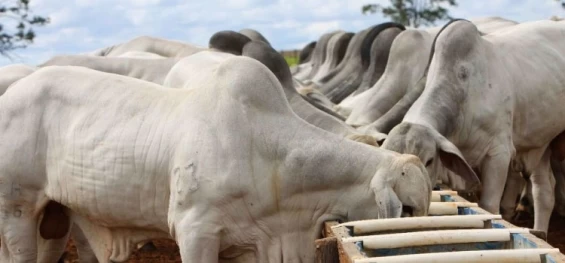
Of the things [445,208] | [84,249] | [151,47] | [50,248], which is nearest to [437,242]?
[445,208]

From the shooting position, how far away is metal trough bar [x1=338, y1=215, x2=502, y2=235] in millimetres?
3441

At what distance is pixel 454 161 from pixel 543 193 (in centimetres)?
235

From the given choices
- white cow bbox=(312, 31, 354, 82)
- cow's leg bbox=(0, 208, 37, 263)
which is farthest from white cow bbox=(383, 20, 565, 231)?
white cow bbox=(312, 31, 354, 82)

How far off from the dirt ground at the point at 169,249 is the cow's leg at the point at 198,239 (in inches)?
124

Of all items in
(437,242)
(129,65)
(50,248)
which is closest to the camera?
(437,242)

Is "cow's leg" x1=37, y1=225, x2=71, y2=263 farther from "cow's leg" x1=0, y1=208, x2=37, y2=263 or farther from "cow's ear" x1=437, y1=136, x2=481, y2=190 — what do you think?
"cow's ear" x1=437, y1=136, x2=481, y2=190

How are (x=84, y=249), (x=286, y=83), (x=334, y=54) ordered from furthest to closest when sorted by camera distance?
(x=334, y=54) → (x=286, y=83) → (x=84, y=249)

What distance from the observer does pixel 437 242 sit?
314 cm

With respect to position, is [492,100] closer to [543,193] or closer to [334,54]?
[543,193]

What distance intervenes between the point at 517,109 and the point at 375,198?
274cm

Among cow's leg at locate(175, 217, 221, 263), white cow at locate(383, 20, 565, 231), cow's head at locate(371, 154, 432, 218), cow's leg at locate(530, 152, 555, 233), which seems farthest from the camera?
cow's leg at locate(530, 152, 555, 233)

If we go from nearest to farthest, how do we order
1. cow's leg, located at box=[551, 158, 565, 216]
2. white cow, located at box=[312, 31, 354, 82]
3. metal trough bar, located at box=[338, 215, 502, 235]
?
metal trough bar, located at box=[338, 215, 502, 235] < cow's leg, located at box=[551, 158, 565, 216] < white cow, located at box=[312, 31, 354, 82]

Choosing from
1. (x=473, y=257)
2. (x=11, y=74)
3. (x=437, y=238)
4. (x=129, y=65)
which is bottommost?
(x=129, y=65)

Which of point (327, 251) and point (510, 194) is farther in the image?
point (510, 194)
